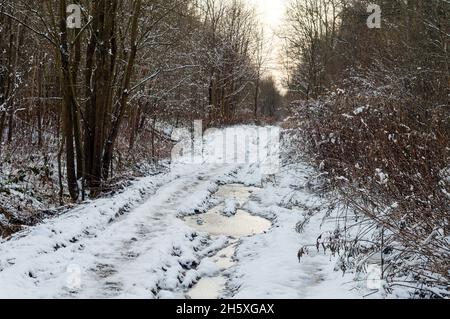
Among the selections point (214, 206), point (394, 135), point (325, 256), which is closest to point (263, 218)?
point (214, 206)

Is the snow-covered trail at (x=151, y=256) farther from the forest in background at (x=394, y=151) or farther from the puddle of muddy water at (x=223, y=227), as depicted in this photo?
the forest in background at (x=394, y=151)

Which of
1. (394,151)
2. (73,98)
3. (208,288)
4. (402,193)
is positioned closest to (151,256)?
(208,288)

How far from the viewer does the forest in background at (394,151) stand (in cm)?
492

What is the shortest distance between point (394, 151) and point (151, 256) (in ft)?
11.8

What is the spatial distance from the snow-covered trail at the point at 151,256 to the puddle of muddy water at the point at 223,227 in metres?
0.10

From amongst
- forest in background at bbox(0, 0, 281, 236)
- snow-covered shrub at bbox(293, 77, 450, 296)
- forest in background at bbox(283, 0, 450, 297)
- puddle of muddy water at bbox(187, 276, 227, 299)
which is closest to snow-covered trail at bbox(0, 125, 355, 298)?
puddle of muddy water at bbox(187, 276, 227, 299)

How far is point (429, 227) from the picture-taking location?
495cm

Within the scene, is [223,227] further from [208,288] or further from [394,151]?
[394,151]

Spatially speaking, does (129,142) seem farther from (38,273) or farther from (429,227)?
(429,227)

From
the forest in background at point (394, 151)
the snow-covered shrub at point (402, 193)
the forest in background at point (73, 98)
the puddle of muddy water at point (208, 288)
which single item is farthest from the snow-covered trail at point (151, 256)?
the forest in background at point (73, 98)

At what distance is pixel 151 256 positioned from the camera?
6547 millimetres

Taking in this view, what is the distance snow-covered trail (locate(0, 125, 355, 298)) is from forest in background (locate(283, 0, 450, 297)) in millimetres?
511
